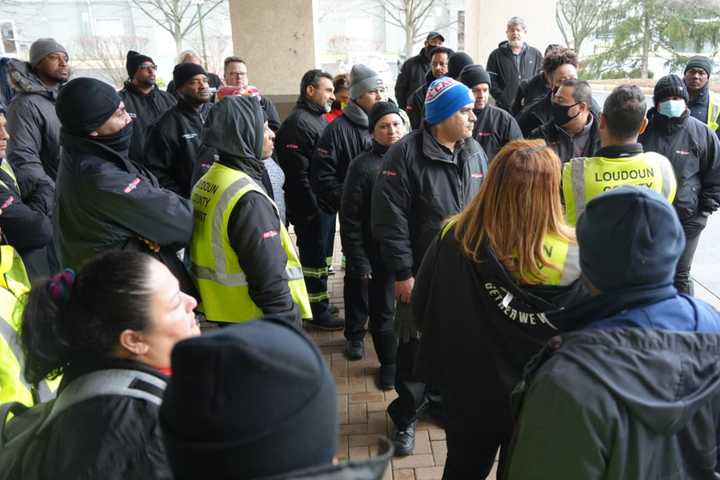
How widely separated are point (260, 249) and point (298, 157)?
237 cm

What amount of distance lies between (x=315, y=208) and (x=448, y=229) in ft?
8.50

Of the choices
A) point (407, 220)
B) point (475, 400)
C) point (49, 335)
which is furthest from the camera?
point (407, 220)

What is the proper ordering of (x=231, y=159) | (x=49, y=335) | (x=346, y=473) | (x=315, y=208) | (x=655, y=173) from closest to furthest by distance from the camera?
(x=346, y=473), (x=49, y=335), (x=231, y=159), (x=655, y=173), (x=315, y=208)

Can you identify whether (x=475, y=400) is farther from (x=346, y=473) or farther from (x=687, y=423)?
(x=346, y=473)

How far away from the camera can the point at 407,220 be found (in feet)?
9.95

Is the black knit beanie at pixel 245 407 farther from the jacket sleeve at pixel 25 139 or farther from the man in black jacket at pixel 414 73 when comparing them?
the man in black jacket at pixel 414 73

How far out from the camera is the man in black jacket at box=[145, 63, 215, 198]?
421cm

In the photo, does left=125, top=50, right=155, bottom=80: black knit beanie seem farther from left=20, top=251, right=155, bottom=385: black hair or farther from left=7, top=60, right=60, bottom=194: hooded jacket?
left=20, top=251, right=155, bottom=385: black hair

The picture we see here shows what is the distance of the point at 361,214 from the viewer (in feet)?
11.9

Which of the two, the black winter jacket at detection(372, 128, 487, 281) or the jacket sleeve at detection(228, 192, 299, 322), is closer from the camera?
the jacket sleeve at detection(228, 192, 299, 322)

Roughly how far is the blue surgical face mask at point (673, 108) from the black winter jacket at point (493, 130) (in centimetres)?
104

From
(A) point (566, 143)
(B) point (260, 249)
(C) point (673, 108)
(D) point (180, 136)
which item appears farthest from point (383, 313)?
(C) point (673, 108)

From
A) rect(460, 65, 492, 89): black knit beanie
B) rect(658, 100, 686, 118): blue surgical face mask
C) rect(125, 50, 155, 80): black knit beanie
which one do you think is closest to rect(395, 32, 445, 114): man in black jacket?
rect(460, 65, 492, 89): black knit beanie

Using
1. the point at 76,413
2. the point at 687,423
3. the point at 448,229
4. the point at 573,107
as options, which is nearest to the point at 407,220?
the point at 448,229
